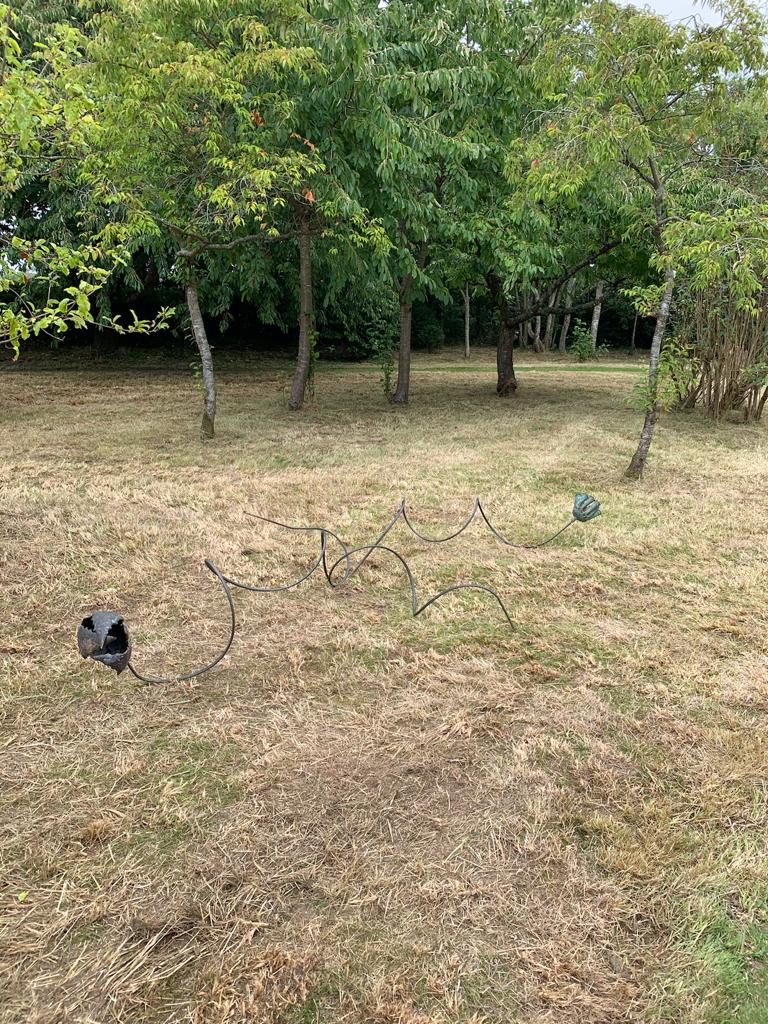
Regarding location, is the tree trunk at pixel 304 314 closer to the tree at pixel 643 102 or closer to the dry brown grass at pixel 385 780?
the tree at pixel 643 102

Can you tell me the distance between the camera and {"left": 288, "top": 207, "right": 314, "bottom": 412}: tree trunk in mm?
8133

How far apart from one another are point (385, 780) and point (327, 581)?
1.75 m

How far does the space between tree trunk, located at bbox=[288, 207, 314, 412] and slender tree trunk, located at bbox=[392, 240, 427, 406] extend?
4.75ft

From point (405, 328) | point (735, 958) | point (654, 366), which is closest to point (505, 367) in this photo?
point (405, 328)

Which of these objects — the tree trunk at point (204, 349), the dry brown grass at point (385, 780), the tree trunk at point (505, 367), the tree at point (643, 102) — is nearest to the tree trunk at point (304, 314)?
the tree trunk at point (204, 349)

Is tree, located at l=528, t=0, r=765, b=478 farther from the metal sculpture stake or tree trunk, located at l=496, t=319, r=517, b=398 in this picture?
tree trunk, located at l=496, t=319, r=517, b=398

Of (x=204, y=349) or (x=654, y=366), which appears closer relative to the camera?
(x=654, y=366)

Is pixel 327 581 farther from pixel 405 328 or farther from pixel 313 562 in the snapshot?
pixel 405 328

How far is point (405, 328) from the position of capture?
1006cm

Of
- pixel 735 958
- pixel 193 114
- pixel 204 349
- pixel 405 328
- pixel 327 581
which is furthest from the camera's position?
pixel 405 328

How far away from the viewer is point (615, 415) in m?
10.0

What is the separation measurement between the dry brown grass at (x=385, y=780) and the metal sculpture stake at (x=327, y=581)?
10cm

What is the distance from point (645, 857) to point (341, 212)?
22.8ft

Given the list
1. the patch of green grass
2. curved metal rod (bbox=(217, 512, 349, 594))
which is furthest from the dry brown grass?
curved metal rod (bbox=(217, 512, 349, 594))
